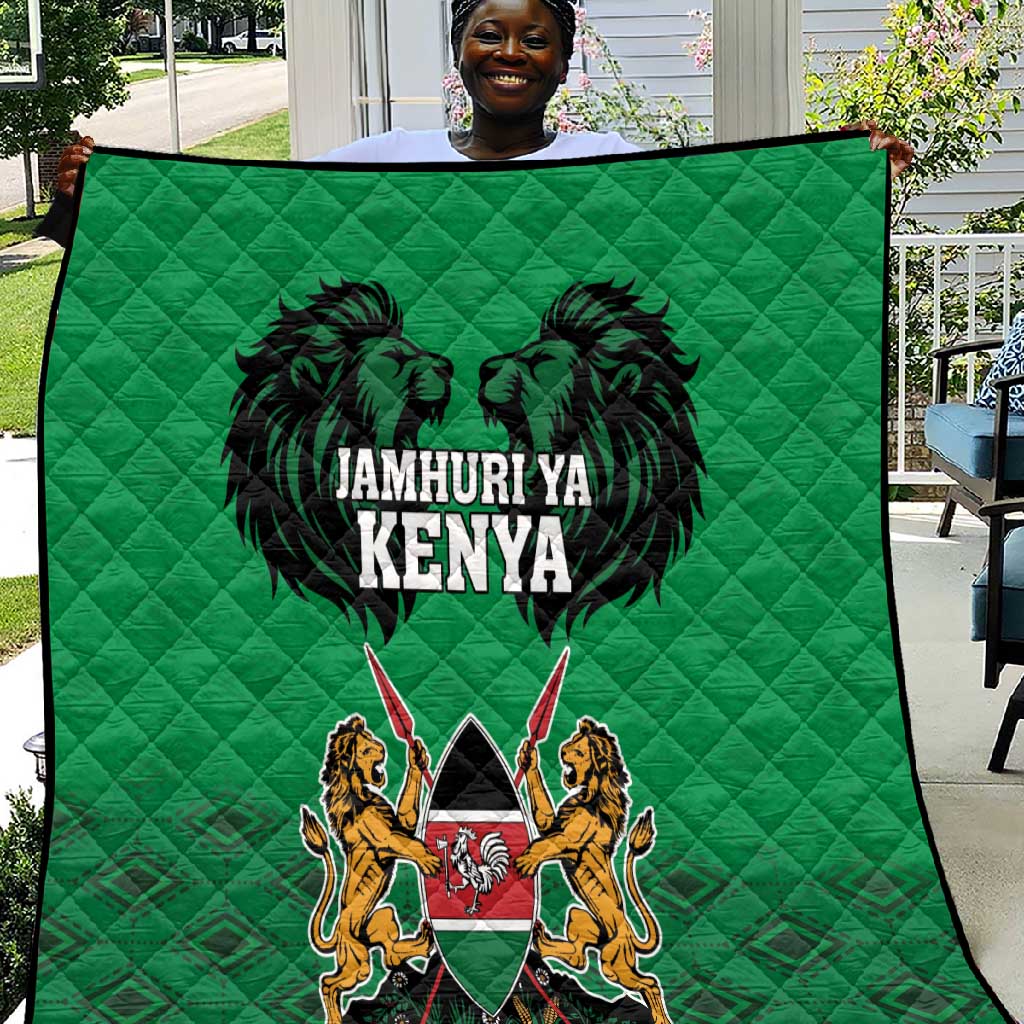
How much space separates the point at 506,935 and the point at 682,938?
216mm

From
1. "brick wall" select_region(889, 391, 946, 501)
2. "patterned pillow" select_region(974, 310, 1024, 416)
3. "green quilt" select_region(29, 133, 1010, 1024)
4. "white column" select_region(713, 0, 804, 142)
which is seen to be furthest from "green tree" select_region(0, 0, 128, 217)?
"green quilt" select_region(29, 133, 1010, 1024)

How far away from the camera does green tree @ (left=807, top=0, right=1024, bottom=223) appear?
6.12 meters

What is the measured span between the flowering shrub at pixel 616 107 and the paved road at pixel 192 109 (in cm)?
150

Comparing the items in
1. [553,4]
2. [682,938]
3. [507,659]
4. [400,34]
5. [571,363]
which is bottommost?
[682,938]

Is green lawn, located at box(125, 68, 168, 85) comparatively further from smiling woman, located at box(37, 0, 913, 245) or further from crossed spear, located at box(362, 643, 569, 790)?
crossed spear, located at box(362, 643, 569, 790)

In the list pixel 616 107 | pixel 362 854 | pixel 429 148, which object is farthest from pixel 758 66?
pixel 616 107

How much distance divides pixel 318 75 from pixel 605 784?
201cm

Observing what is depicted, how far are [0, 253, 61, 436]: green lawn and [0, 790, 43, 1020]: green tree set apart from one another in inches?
184

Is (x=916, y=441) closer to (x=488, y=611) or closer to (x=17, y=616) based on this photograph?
(x=17, y=616)

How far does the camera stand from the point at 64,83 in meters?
7.01

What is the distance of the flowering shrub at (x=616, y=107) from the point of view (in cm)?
572

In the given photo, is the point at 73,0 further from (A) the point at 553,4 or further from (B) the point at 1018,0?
(A) the point at 553,4

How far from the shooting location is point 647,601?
181cm

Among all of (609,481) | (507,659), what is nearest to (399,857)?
(507,659)
